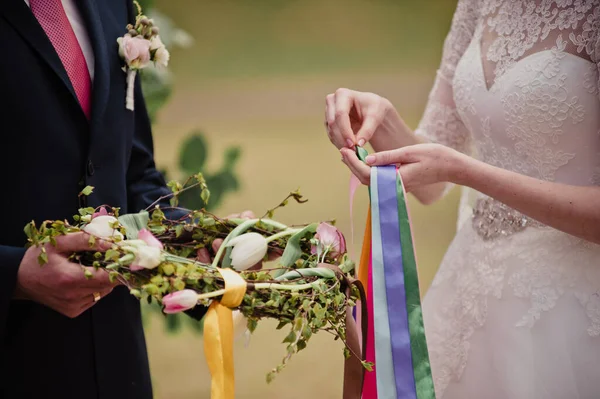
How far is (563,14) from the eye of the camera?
153cm

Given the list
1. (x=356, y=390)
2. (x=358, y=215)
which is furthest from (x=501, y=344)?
(x=358, y=215)

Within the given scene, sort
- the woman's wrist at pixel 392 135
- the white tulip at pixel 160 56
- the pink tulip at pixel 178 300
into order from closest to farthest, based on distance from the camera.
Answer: the pink tulip at pixel 178 300 → the white tulip at pixel 160 56 → the woman's wrist at pixel 392 135

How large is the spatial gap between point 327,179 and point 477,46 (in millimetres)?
A: 3231

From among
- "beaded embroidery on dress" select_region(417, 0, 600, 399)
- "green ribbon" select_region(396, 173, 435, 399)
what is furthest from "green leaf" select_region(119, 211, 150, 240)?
"beaded embroidery on dress" select_region(417, 0, 600, 399)

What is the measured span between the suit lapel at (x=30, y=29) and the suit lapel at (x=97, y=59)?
9 centimetres

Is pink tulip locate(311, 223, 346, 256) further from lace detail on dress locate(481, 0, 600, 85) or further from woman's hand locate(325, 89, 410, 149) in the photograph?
lace detail on dress locate(481, 0, 600, 85)

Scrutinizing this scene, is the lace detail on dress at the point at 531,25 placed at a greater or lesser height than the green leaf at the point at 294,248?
greater

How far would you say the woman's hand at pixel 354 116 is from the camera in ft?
5.02

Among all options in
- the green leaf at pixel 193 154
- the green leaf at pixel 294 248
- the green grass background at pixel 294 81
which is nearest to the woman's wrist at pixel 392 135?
the green leaf at pixel 294 248

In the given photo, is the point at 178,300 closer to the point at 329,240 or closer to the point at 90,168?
the point at 329,240

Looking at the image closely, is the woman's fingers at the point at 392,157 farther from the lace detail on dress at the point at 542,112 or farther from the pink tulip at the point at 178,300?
the pink tulip at the point at 178,300

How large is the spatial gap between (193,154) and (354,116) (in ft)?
3.02

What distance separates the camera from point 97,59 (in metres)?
1.44

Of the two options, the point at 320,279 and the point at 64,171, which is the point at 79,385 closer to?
the point at 64,171
